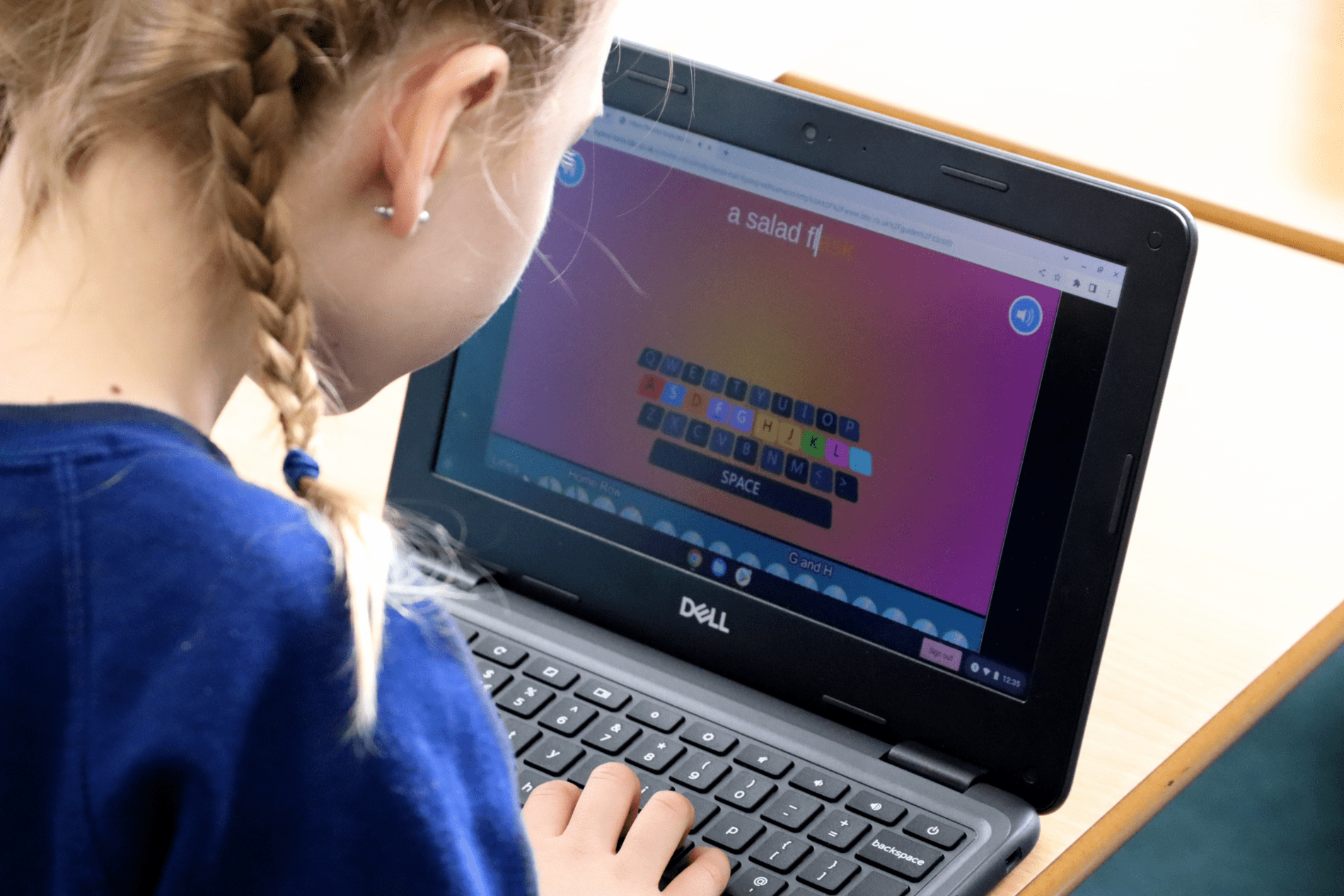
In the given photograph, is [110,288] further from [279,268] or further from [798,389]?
[798,389]

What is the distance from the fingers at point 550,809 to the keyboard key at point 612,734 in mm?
43

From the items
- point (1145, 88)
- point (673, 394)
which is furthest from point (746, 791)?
point (1145, 88)

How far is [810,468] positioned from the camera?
0.76 metres

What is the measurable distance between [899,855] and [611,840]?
134 millimetres

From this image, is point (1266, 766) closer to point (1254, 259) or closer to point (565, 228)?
point (1254, 259)

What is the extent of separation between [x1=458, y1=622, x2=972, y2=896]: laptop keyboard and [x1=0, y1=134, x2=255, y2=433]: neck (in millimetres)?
311

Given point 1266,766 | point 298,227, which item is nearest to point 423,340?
point 298,227

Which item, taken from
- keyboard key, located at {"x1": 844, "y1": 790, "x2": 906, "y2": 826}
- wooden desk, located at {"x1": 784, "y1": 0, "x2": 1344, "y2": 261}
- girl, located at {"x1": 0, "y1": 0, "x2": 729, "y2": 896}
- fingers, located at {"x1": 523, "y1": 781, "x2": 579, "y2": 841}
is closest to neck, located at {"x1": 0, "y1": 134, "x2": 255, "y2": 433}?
girl, located at {"x1": 0, "y1": 0, "x2": 729, "y2": 896}

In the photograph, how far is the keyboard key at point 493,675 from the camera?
0.77 m

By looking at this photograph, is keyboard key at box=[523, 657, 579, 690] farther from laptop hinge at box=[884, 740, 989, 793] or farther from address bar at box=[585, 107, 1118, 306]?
address bar at box=[585, 107, 1118, 306]

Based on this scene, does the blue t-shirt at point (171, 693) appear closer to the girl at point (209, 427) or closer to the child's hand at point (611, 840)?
the girl at point (209, 427)

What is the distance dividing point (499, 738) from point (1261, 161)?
1.14 m

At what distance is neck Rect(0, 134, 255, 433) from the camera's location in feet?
1.54

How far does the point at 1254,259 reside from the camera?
1.24 metres
